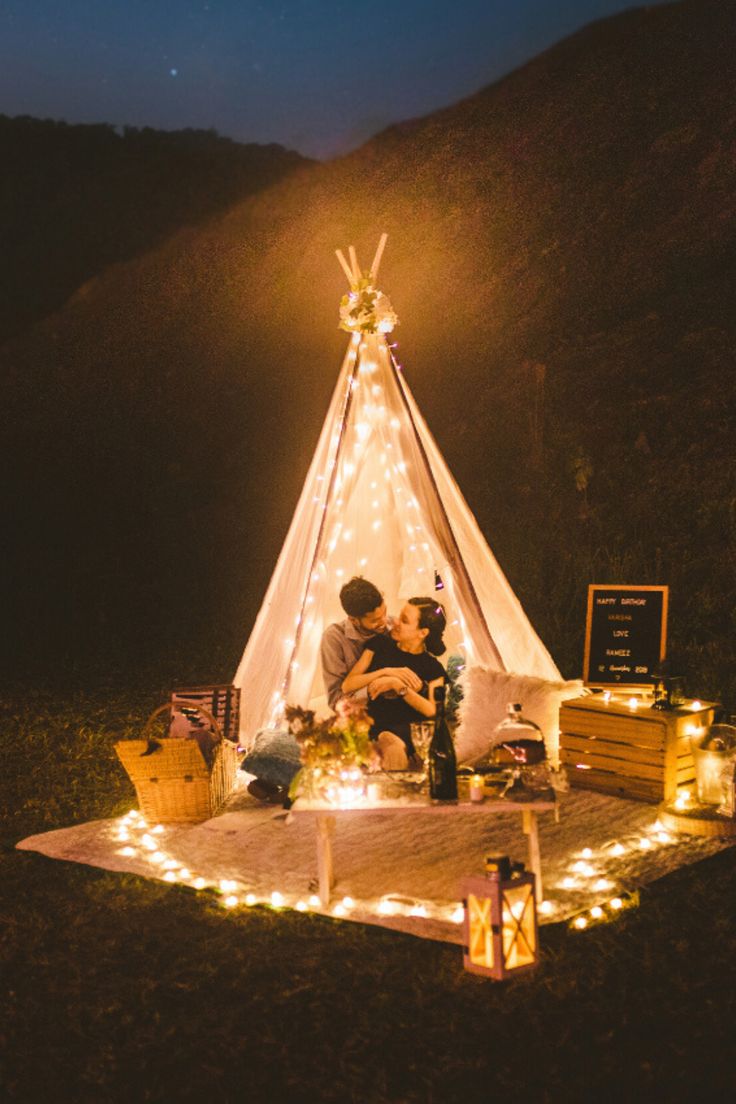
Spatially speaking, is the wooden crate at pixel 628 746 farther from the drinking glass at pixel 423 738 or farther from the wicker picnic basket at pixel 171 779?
the wicker picnic basket at pixel 171 779

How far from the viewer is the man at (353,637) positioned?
17.6 ft

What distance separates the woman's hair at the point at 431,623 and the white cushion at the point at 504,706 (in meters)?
0.31

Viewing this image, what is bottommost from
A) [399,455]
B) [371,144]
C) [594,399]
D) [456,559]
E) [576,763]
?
[576,763]

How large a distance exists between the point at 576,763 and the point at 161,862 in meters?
2.16

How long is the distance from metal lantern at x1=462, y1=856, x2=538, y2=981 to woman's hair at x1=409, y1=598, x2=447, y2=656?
235cm

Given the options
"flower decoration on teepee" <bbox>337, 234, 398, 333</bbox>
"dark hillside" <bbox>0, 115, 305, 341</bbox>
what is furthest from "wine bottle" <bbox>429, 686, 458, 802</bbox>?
"dark hillside" <bbox>0, 115, 305, 341</bbox>

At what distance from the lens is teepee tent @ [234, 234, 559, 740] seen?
589cm

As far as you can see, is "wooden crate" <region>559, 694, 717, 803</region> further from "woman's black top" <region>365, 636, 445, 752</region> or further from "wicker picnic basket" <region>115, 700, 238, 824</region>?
"wicker picnic basket" <region>115, 700, 238, 824</region>

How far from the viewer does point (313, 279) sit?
16562mm

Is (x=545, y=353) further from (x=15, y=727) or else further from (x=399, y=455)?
(x=15, y=727)

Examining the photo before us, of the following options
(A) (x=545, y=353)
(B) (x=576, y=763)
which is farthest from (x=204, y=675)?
(A) (x=545, y=353)

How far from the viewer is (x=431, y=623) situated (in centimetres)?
568

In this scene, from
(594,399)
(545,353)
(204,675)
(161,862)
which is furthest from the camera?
(545,353)

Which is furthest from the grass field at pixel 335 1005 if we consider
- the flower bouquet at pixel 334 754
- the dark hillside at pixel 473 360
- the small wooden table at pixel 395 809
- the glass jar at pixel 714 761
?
the dark hillside at pixel 473 360
